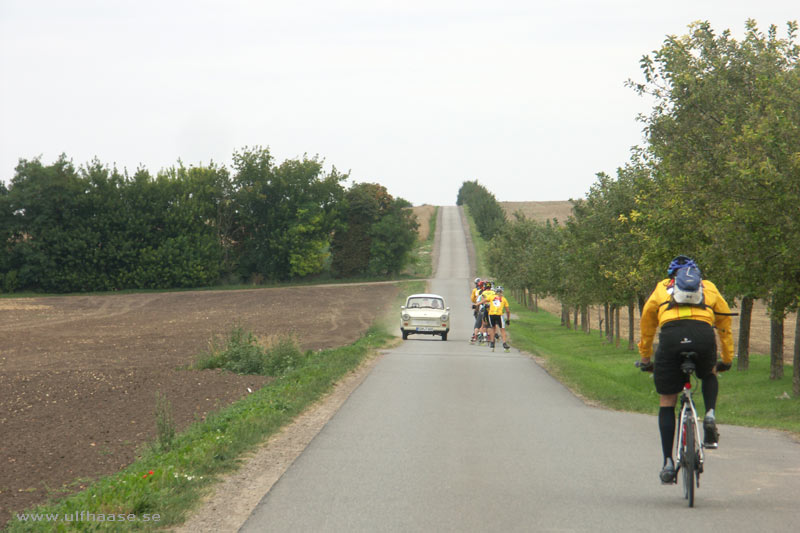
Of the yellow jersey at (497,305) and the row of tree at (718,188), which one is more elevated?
the row of tree at (718,188)

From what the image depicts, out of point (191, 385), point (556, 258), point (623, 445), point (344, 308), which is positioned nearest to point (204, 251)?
point (344, 308)

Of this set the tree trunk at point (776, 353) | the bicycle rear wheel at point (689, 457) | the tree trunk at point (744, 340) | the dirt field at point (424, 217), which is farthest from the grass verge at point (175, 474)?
the dirt field at point (424, 217)

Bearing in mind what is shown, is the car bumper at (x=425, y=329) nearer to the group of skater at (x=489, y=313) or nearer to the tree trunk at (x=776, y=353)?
the group of skater at (x=489, y=313)

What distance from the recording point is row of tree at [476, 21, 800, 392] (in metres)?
15.1

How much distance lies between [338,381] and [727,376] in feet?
34.8

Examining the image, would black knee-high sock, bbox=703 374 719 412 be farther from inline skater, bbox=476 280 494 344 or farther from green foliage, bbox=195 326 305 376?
inline skater, bbox=476 280 494 344

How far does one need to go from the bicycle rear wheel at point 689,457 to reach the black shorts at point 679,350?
326 mm

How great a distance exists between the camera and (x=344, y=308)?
56.6 m

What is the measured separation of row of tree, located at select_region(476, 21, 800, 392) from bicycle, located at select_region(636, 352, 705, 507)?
8249 millimetres

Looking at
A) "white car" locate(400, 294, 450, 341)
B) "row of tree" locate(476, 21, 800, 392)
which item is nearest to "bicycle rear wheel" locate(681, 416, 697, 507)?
"row of tree" locate(476, 21, 800, 392)

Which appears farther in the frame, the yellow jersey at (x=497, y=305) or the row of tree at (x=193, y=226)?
the row of tree at (x=193, y=226)

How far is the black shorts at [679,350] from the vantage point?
6918mm

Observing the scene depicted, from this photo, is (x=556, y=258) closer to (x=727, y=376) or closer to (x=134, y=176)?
(x=727, y=376)

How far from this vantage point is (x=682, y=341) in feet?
22.8
